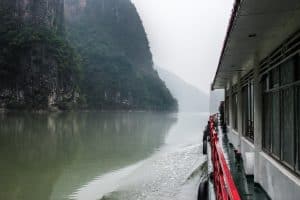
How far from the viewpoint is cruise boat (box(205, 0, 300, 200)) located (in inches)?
174

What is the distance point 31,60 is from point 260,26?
7118 centimetres

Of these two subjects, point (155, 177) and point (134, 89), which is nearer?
point (155, 177)

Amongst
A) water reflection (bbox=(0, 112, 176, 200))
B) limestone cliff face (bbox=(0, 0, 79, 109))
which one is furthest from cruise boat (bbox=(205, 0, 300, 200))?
limestone cliff face (bbox=(0, 0, 79, 109))

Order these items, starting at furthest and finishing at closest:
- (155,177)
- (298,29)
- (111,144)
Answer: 1. (111,144)
2. (155,177)
3. (298,29)

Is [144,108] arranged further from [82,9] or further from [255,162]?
[255,162]

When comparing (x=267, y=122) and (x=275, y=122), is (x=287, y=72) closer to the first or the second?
(x=275, y=122)

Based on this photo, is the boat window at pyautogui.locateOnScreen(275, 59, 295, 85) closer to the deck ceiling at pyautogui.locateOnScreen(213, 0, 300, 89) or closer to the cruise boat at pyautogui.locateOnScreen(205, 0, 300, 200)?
the cruise boat at pyautogui.locateOnScreen(205, 0, 300, 200)

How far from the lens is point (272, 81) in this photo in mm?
6723

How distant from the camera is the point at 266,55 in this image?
709cm

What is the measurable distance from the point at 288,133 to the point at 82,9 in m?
148

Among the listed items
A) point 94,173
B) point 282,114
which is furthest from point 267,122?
point 94,173

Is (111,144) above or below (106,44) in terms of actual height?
below

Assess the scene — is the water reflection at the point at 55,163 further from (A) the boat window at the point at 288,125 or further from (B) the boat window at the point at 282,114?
(A) the boat window at the point at 288,125

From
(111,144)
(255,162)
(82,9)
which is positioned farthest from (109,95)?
(255,162)
